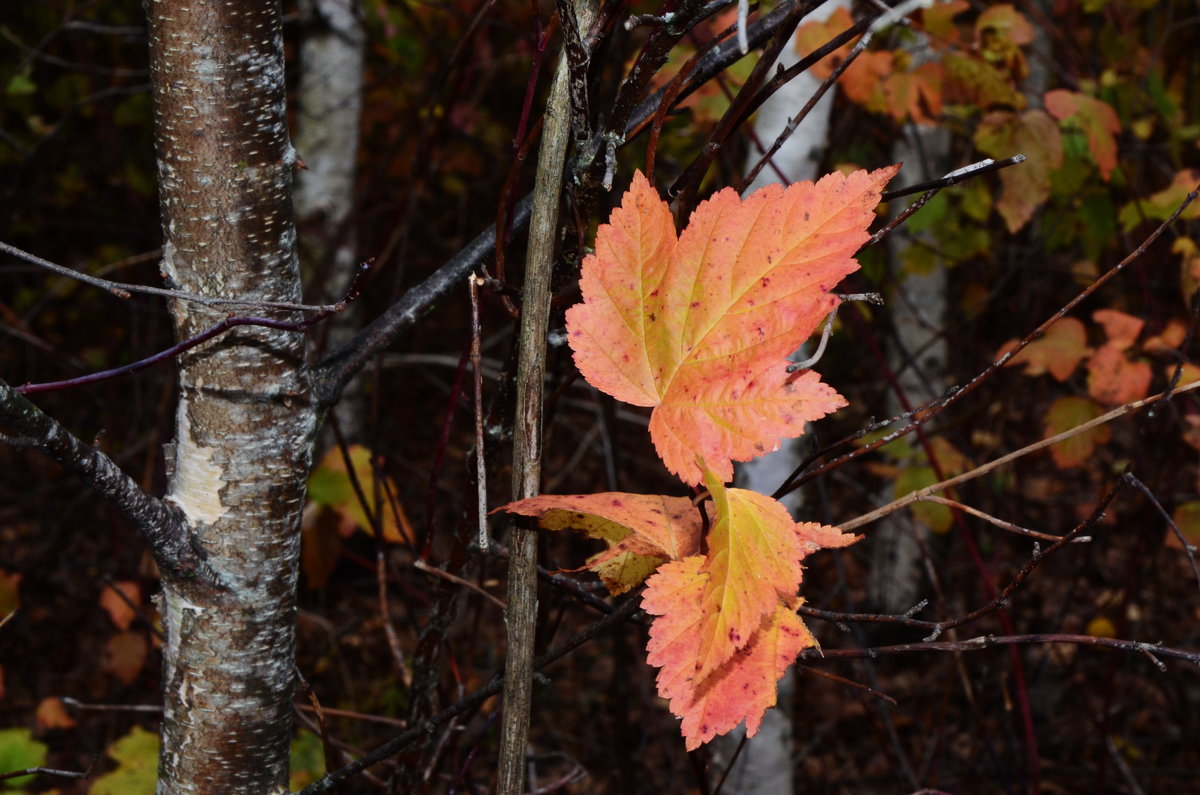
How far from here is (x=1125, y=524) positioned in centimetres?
359

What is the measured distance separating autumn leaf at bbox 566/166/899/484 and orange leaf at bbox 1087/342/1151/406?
2.03 meters

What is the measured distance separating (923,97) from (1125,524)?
217 centimetres

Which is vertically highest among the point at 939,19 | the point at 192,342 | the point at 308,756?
the point at 939,19

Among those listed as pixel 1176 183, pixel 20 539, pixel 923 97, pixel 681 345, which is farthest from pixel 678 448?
pixel 20 539

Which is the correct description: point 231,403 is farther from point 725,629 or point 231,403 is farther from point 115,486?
point 725,629

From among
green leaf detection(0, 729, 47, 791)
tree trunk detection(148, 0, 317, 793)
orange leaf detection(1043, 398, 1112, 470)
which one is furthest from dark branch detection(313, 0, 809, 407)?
orange leaf detection(1043, 398, 1112, 470)

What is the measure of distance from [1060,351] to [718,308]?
6.93 ft

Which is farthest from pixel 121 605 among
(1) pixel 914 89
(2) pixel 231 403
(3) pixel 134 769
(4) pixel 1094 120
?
(4) pixel 1094 120

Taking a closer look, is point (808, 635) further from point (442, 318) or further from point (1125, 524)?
point (442, 318)

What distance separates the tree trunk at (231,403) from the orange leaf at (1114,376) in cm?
220

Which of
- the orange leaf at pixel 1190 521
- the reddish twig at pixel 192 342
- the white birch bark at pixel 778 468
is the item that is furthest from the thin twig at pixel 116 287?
the orange leaf at pixel 1190 521

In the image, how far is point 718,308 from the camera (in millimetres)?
707

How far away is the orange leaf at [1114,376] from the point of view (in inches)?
91.7

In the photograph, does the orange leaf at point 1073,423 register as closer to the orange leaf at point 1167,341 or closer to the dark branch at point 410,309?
the orange leaf at point 1167,341
